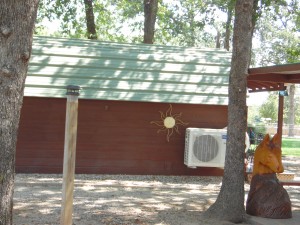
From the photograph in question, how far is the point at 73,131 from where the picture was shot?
5996 mm

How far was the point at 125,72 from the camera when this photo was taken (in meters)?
14.3

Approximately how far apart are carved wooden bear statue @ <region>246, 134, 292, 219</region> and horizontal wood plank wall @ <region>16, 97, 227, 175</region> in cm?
519

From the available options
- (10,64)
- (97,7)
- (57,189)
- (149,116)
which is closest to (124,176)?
(149,116)

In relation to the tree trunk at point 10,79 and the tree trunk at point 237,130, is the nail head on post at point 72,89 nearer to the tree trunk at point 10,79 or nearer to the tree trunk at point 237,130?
the tree trunk at point 10,79

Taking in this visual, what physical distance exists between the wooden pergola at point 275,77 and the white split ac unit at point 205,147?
1681 millimetres

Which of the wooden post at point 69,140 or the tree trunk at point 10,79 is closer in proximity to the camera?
the tree trunk at point 10,79

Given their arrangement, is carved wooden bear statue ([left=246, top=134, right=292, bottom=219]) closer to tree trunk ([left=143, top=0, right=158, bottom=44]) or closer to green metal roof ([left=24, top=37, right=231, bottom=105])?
green metal roof ([left=24, top=37, right=231, bottom=105])

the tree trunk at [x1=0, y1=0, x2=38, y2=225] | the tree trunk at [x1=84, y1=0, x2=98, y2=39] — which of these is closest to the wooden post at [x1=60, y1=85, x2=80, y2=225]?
the tree trunk at [x1=0, y1=0, x2=38, y2=225]

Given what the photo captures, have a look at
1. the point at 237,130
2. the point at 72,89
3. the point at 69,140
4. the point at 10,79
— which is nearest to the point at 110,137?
the point at 237,130

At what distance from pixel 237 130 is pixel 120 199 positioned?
311 centimetres

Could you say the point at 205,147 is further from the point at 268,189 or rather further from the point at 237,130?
the point at 237,130

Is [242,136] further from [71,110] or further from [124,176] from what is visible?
[124,176]

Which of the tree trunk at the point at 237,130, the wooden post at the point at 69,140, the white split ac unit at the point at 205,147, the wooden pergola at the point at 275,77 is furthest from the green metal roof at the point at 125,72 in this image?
the wooden post at the point at 69,140

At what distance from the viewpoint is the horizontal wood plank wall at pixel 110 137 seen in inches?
531
